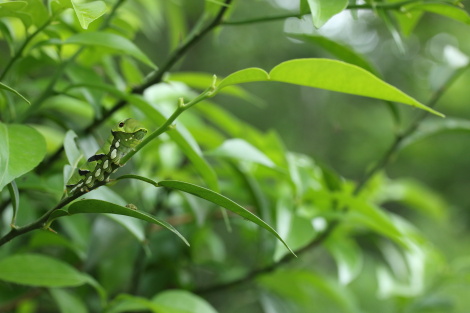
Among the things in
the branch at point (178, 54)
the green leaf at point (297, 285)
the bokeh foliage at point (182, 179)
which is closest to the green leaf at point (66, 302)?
the bokeh foliage at point (182, 179)

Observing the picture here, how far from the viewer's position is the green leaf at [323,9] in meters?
0.38

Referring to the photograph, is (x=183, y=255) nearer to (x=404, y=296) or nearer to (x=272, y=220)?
(x=272, y=220)

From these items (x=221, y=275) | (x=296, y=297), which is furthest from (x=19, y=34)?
(x=296, y=297)

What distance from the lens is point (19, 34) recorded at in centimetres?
89

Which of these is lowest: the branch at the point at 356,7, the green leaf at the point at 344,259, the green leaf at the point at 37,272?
the green leaf at the point at 344,259

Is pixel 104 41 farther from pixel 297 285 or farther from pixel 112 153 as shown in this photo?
pixel 297 285

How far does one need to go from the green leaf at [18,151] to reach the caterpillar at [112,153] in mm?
35

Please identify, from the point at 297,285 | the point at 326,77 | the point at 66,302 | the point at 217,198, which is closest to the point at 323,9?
the point at 326,77

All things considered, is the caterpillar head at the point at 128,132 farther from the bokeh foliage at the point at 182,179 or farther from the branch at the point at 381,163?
the branch at the point at 381,163

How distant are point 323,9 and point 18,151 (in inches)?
9.6

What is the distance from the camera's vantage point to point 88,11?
354mm

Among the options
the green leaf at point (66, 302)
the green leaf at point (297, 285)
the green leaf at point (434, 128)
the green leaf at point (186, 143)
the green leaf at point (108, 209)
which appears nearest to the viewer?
the green leaf at point (108, 209)

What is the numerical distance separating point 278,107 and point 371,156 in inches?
49.7

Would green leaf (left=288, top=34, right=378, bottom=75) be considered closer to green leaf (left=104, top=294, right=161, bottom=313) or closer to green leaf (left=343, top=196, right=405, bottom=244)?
green leaf (left=343, top=196, right=405, bottom=244)
